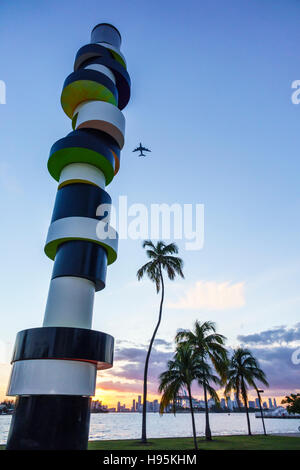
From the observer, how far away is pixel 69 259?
15.3 meters

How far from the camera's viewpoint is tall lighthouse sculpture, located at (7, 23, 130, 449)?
12.2 meters

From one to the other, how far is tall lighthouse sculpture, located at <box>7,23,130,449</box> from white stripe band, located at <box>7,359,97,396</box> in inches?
1.5

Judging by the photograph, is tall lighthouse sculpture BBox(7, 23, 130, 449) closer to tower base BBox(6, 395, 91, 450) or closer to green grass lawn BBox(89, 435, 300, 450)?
tower base BBox(6, 395, 91, 450)

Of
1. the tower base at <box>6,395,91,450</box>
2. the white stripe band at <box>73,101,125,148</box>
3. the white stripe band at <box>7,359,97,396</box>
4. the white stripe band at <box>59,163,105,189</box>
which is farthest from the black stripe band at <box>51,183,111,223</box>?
the tower base at <box>6,395,91,450</box>

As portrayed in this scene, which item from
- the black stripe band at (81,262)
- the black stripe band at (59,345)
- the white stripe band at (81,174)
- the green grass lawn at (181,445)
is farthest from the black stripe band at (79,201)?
the green grass lawn at (181,445)

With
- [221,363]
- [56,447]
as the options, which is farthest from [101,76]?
[221,363]

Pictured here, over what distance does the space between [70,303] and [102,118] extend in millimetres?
12117

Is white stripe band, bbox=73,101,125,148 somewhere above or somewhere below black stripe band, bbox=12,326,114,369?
above

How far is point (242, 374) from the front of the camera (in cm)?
3925

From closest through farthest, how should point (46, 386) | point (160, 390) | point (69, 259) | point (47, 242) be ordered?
point (46, 386) → point (69, 259) → point (47, 242) → point (160, 390)

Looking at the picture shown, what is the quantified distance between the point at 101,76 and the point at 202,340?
25492mm

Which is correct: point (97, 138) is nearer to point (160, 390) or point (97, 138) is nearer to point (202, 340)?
point (160, 390)

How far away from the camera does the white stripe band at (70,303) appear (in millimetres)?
14094

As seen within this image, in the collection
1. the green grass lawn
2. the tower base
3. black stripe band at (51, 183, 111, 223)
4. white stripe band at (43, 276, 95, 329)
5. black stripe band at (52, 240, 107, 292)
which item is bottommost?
the green grass lawn
